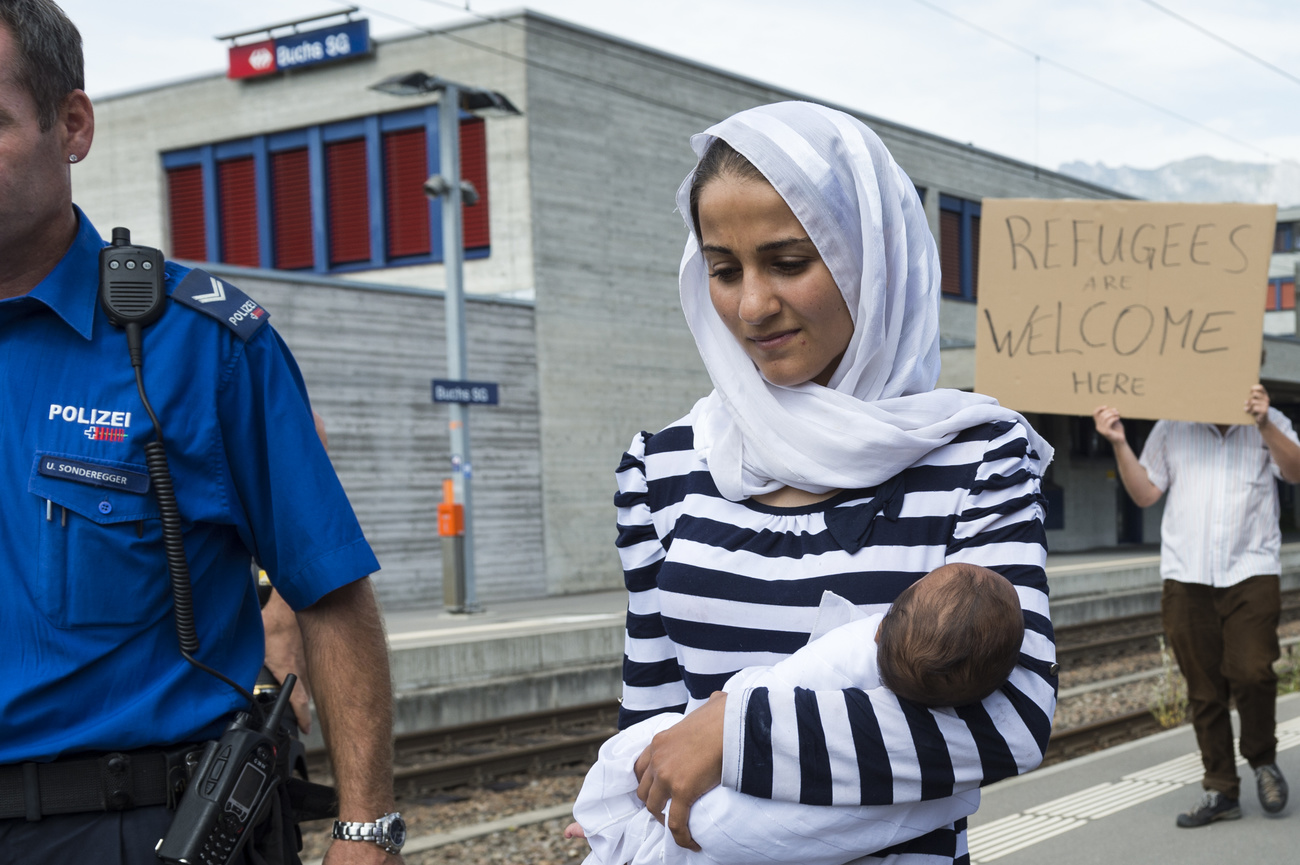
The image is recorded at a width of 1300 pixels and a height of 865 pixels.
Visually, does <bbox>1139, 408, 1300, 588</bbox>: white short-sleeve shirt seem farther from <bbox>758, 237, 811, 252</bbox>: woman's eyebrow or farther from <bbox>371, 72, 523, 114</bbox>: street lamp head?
<bbox>371, 72, 523, 114</bbox>: street lamp head

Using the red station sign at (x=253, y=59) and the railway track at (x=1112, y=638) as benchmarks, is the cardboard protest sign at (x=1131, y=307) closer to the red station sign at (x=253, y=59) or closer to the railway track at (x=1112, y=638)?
the railway track at (x=1112, y=638)

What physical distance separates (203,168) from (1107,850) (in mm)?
23103

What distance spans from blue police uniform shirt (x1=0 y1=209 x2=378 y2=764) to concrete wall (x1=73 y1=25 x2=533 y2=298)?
64.6ft

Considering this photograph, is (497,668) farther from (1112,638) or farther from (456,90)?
(456,90)

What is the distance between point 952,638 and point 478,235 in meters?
21.6

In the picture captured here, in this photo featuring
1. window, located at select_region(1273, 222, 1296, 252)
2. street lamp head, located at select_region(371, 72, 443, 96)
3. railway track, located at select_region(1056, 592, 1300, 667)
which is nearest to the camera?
railway track, located at select_region(1056, 592, 1300, 667)

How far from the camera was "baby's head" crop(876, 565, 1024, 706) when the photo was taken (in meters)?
1.70

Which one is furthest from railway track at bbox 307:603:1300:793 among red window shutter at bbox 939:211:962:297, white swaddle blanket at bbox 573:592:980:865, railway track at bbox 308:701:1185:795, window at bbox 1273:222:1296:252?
window at bbox 1273:222:1296:252

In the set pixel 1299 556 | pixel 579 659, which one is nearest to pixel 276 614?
pixel 579 659

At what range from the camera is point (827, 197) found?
6.39ft

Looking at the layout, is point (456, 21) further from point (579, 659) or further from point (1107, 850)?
point (1107, 850)

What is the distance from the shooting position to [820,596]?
6.38 ft

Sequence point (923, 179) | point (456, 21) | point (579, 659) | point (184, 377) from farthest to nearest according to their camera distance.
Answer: point (923, 179) < point (456, 21) < point (579, 659) < point (184, 377)

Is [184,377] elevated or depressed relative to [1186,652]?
Answer: elevated
